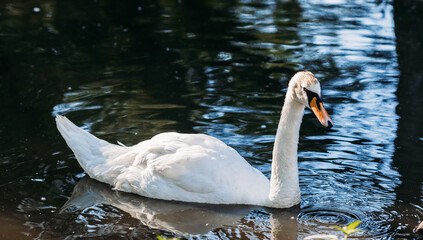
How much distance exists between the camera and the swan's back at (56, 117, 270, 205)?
7270mm

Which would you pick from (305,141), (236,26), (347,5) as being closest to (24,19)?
(236,26)

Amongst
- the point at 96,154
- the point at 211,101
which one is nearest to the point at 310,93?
the point at 96,154

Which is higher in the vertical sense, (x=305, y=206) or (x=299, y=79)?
(x=299, y=79)

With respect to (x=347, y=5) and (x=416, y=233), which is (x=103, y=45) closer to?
(x=347, y=5)

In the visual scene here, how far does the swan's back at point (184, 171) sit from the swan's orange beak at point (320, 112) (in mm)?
1142

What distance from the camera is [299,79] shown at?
6.76m

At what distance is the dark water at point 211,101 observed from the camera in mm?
7066

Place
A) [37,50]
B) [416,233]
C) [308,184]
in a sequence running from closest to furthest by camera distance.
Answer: [416,233] < [308,184] < [37,50]

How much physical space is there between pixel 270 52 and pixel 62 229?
294 inches

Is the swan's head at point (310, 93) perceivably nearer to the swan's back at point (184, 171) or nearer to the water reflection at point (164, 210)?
the swan's back at point (184, 171)

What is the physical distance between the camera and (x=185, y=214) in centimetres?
720

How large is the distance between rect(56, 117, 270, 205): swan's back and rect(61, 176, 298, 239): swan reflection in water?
9cm

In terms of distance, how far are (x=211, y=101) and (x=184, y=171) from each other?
3303mm

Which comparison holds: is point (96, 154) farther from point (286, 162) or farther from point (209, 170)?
point (286, 162)
